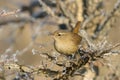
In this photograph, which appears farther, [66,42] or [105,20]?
[105,20]

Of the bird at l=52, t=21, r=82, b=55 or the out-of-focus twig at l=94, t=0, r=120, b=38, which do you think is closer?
the bird at l=52, t=21, r=82, b=55

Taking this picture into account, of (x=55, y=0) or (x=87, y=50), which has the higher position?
(x=55, y=0)

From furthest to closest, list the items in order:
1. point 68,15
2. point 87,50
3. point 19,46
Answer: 1. point 19,46
2. point 68,15
3. point 87,50

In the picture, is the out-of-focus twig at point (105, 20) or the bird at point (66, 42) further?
the out-of-focus twig at point (105, 20)

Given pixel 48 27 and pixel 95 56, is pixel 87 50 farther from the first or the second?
pixel 48 27

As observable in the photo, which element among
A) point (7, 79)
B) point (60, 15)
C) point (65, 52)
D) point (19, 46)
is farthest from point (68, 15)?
point (19, 46)

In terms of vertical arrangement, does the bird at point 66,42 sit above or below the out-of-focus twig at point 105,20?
below

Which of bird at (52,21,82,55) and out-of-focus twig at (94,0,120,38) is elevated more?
out-of-focus twig at (94,0,120,38)

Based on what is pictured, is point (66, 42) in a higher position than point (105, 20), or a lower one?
lower
